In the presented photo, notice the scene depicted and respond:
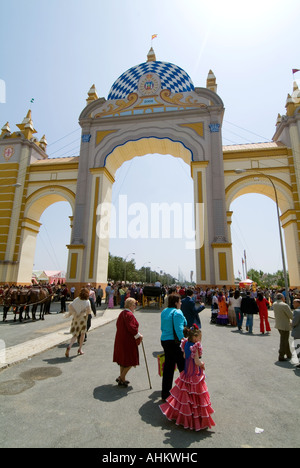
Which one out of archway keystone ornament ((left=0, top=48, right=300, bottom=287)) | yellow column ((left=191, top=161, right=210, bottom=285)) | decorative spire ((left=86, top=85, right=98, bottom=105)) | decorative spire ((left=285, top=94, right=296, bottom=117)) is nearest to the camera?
yellow column ((left=191, top=161, right=210, bottom=285))

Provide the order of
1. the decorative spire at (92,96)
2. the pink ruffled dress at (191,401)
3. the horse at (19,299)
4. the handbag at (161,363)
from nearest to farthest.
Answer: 1. the pink ruffled dress at (191,401)
2. the handbag at (161,363)
3. the horse at (19,299)
4. the decorative spire at (92,96)

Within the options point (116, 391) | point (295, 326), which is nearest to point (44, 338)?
point (116, 391)

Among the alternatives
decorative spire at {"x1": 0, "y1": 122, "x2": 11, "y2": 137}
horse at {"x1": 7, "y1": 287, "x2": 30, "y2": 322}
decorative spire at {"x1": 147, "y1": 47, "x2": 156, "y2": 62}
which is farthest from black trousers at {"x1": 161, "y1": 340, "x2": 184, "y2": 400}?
decorative spire at {"x1": 147, "y1": 47, "x2": 156, "y2": 62}

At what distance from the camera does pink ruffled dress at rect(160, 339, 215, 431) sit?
9.87 feet

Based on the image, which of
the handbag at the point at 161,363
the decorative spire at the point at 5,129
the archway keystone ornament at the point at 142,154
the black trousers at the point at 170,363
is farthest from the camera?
the decorative spire at the point at 5,129

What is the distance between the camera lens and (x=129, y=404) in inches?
143

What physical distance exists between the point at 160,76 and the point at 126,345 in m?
25.0

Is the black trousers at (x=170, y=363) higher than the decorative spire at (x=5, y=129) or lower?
lower

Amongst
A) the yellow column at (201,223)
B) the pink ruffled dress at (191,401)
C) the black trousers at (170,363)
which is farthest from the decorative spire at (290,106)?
the pink ruffled dress at (191,401)

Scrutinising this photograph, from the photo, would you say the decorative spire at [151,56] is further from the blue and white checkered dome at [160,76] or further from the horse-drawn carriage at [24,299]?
the horse-drawn carriage at [24,299]

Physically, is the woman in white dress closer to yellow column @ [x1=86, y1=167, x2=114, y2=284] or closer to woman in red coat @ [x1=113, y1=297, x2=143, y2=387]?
woman in red coat @ [x1=113, y1=297, x2=143, y2=387]

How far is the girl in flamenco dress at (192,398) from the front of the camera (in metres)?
3.02

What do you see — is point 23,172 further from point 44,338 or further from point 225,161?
point 44,338

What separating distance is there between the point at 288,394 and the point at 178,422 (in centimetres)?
219
